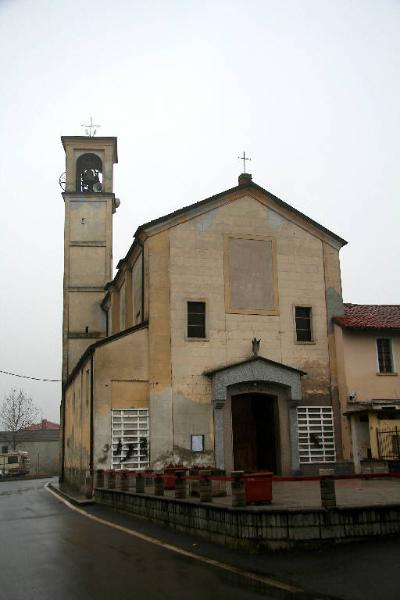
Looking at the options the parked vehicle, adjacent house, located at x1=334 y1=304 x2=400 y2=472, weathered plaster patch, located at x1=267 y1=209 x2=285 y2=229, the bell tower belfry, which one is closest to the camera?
adjacent house, located at x1=334 y1=304 x2=400 y2=472

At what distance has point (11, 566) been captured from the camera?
31.5 feet

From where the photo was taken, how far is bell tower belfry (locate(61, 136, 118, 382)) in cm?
3653

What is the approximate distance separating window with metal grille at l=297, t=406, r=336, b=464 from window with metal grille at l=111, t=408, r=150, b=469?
5.97m

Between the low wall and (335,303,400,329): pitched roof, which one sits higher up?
(335,303,400,329): pitched roof

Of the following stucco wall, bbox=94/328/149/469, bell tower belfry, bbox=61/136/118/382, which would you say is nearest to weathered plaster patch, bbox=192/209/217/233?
stucco wall, bbox=94/328/149/469

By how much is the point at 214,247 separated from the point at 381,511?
1581 cm

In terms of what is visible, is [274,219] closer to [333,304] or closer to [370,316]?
[333,304]

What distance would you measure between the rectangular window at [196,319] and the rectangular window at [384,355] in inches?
280

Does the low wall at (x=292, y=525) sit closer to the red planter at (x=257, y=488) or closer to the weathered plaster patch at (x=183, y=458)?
the red planter at (x=257, y=488)

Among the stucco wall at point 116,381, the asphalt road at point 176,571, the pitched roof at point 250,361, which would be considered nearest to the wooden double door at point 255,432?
the pitched roof at point 250,361

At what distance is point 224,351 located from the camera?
24.5 meters

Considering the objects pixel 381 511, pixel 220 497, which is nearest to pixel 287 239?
pixel 220 497

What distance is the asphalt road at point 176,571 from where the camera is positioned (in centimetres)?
772

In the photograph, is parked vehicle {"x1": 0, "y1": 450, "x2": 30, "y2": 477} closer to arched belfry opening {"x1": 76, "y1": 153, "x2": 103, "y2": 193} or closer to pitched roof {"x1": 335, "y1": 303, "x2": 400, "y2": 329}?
arched belfry opening {"x1": 76, "y1": 153, "x2": 103, "y2": 193}
